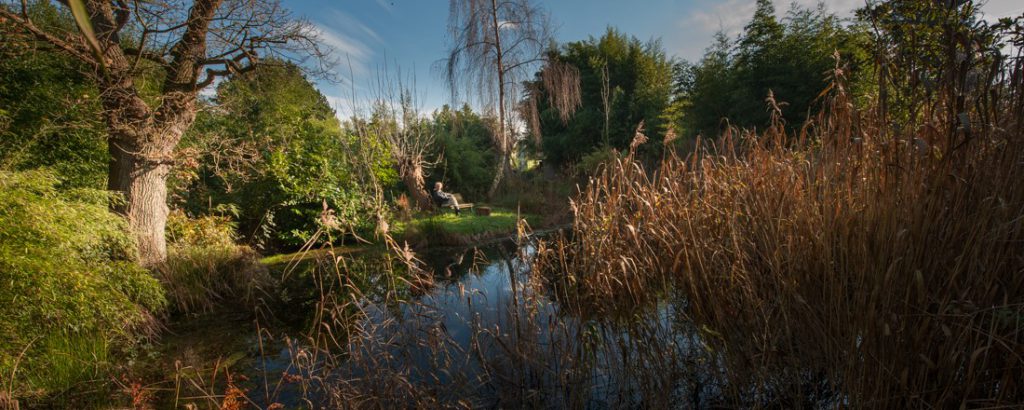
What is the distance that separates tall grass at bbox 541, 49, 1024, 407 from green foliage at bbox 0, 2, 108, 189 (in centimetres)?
637

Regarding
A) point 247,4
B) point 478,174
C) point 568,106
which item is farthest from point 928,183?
point 478,174

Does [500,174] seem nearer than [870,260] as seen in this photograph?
No

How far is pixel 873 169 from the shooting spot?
6.23ft

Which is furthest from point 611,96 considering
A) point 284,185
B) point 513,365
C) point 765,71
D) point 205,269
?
point 513,365

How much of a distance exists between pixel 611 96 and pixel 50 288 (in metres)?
18.4

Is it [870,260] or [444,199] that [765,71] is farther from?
[870,260]

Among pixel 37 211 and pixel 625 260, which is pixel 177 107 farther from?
pixel 625 260

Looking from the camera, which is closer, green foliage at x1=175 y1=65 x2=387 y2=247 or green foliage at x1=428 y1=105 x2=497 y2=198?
green foliage at x1=175 y1=65 x2=387 y2=247

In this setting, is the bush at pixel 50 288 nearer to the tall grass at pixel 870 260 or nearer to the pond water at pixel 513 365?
the pond water at pixel 513 365

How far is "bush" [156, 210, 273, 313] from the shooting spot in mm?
5059

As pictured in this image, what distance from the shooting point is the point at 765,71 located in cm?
1259

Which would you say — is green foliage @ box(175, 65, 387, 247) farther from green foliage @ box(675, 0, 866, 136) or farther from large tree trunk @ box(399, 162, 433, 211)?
green foliage @ box(675, 0, 866, 136)

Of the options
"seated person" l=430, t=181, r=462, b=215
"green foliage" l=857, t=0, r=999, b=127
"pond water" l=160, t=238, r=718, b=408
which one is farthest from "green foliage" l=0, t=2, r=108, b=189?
"green foliage" l=857, t=0, r=999, b=127

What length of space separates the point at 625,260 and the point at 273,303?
4561 millimetres
